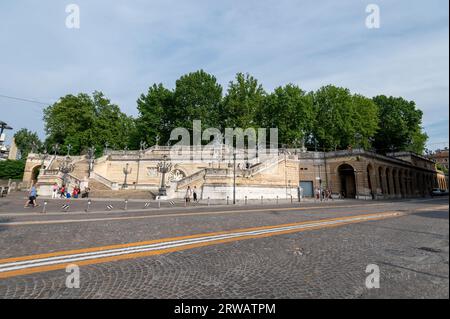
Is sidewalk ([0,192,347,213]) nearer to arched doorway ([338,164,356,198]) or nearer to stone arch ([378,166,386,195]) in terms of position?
arched doorway ([338,164,356,198])

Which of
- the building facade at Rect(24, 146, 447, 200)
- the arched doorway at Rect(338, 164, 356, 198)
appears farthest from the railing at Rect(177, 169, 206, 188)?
the arched doorway at Rect(338, 164, 356, 198)

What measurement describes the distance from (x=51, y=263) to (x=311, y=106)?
48.4m

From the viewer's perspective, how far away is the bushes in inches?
1928

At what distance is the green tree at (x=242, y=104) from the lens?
4594 centimetres

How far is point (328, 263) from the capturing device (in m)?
5.27

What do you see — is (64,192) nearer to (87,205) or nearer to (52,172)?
(52,172)

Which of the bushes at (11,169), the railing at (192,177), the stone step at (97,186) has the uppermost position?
the bushes at (11,169)

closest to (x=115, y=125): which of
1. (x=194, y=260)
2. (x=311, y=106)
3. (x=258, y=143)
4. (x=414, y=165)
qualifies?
(x=258, y=143)

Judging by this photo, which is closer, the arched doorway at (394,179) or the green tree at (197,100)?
the arched doorway at (394,179)

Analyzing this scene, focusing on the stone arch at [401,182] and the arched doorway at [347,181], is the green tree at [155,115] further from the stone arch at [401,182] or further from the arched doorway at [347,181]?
the stone arch at [401,182]

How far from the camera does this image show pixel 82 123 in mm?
51000

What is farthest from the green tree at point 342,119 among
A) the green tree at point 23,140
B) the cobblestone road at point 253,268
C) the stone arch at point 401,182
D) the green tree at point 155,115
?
the green tree at point 23,140

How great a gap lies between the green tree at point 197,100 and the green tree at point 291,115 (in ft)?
38.6

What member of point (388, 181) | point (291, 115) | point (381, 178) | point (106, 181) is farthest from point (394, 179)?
point (106, 181)
